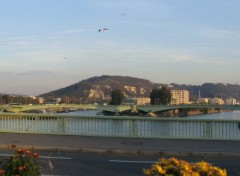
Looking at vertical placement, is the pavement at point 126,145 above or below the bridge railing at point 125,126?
below

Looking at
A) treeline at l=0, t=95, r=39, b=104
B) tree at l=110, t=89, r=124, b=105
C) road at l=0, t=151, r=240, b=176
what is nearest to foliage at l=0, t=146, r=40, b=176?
road at l=0, t=151, r=240, b=176

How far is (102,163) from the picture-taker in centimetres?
1254

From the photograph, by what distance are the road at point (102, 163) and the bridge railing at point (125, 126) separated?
3.12 meters

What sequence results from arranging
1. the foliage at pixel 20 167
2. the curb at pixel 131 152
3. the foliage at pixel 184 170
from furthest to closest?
the curb at pixel 131 152 → the foliage at pixel 20 167 → the foliage at pixel 184 170

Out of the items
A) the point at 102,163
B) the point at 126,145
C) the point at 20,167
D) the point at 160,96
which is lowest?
the point at 102,163

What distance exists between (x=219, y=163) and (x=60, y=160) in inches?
180

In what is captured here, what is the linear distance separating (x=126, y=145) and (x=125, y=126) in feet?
9.52

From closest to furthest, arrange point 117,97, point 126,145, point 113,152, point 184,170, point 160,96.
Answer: point 184,170 → point 113,152 → point 126,145 → point 117,97 → point 160,96

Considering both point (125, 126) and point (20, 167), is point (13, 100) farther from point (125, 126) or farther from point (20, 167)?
point (20, 167)

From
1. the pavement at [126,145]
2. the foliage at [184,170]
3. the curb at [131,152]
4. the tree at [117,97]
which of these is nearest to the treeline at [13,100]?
the tree at [117,97]

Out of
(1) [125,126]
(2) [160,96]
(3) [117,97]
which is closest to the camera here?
(1) [125,126]

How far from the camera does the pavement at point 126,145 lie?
14.2m

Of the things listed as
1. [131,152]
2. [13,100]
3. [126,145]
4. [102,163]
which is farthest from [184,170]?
[13,100]

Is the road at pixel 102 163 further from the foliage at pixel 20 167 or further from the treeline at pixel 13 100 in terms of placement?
the treeline at pixel 13 100
